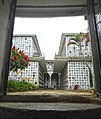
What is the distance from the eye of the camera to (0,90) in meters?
2.30

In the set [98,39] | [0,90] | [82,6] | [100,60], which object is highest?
[82,6]

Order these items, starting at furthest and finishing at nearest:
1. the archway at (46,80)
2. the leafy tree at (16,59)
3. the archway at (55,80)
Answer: the archway at (55,80) → the archway at (46,80) → the leafy tree at (16,59)

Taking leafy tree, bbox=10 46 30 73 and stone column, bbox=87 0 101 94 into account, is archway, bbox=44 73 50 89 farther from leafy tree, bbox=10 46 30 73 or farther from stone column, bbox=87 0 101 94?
stone column, bbox=87 0 101 94

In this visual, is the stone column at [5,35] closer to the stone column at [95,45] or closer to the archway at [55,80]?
the stone column at [95,45]

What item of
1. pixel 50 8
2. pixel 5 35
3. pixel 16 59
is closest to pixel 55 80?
pixel 16 59

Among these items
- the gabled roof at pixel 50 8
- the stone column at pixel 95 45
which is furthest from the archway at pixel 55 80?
the stone column at pixel 95 45

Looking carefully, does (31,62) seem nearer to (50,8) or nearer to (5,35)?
(50,8)

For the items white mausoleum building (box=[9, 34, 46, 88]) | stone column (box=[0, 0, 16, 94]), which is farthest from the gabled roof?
white mausoleum building (box=[9, 34, 46, 88])

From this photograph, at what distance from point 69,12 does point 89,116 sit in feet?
9.44

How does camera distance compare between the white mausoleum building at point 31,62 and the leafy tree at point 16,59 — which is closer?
the leafy tree at point 16,59

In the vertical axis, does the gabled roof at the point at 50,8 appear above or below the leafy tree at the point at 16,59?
above

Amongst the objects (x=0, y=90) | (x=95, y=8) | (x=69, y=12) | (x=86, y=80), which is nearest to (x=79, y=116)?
(x=0, y=90)

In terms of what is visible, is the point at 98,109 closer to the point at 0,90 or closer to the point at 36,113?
the point at 36,113

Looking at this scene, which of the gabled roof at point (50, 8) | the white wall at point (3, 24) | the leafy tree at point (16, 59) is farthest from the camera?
the leafy tree at point (16, 59)
